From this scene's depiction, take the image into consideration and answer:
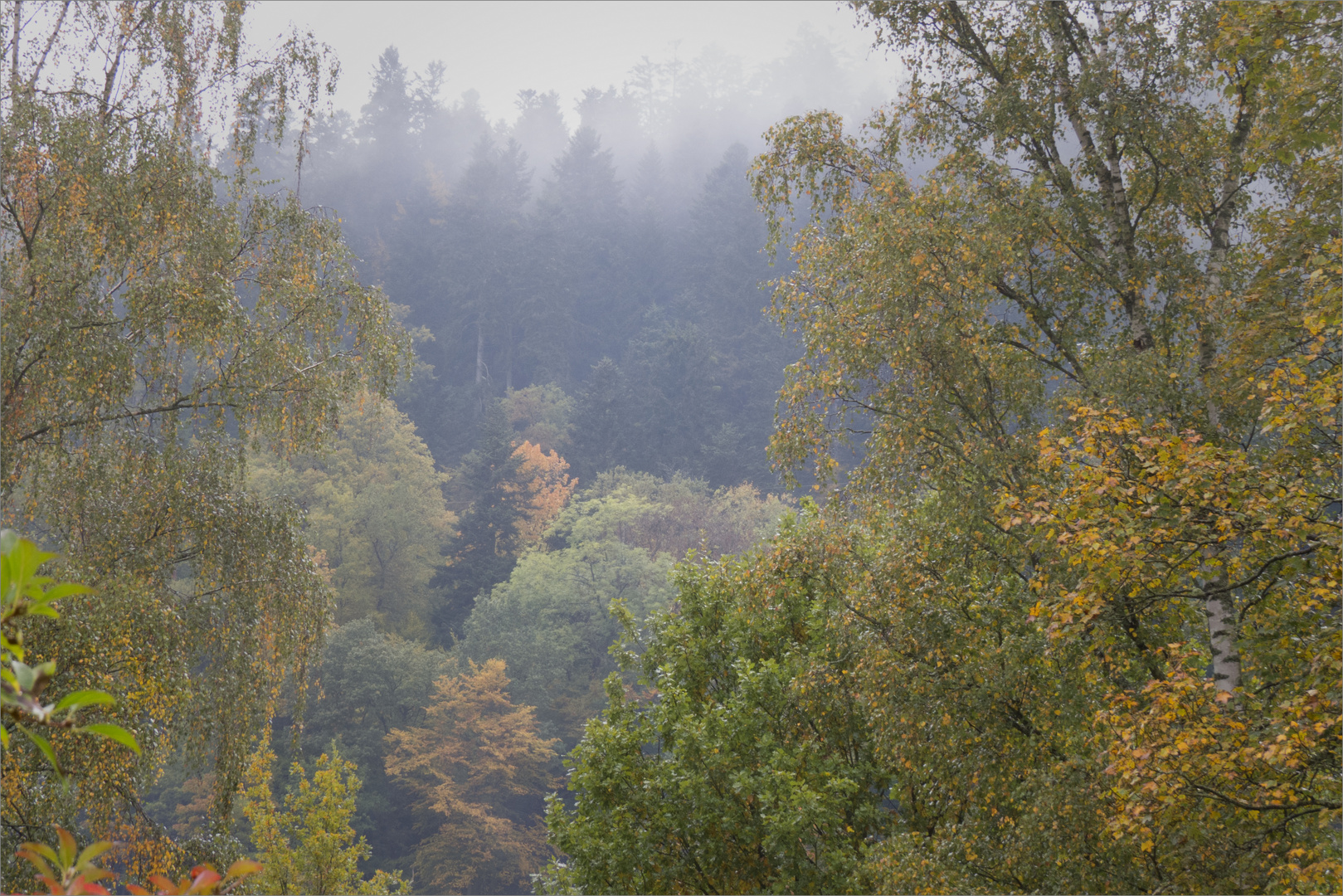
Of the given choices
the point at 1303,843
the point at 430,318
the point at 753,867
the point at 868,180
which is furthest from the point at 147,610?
the point at 430,318

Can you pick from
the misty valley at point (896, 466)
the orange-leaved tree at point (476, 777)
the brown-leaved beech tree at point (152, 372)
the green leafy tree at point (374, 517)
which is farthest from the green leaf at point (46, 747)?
the green leafy tree at point (374, 517)

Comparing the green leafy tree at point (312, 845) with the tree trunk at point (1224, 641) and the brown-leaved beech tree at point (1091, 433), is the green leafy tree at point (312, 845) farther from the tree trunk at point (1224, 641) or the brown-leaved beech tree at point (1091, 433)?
the tree trunk at point (1224, 641)

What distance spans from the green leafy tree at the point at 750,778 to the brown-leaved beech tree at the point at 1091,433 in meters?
0.58

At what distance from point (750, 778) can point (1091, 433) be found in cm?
445

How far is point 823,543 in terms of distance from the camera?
7.41m

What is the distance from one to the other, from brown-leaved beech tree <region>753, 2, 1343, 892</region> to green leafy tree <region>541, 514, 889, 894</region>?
58cm

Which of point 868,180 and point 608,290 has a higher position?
point 608,290

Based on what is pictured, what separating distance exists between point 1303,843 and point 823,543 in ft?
12.3

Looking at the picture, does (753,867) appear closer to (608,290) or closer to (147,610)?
(147,610)

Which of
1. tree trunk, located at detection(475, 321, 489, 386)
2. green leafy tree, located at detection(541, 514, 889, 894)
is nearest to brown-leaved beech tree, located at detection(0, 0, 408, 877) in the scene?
green leafy tree, located at detection(541, 514, 889, 894)

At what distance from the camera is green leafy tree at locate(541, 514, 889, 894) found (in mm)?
7086

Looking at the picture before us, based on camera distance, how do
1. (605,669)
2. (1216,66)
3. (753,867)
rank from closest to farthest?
(1216,66) < (753,867) < (605,669)

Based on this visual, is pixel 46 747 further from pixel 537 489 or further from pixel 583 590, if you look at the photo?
pixel 537 489

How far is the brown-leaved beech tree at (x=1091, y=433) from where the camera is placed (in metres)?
3.83
